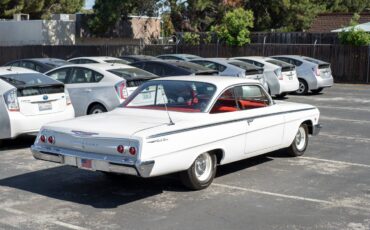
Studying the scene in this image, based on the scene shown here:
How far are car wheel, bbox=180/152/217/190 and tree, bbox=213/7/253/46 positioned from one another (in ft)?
81.1

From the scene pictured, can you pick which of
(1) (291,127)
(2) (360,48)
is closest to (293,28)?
(2) (360,48)

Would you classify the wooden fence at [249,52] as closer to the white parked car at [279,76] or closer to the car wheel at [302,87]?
the car wheel at [302,87]

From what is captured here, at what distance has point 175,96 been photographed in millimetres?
8516

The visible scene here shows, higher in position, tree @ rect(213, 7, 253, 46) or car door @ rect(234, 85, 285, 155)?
tree @ rect(213, 7, 253, 46)

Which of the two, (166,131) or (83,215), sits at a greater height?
(166,131)

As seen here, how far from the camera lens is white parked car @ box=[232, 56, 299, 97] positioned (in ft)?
66.3

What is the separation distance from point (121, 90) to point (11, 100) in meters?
2.80

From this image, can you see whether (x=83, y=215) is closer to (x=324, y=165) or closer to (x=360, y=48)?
(x=324, y=165)

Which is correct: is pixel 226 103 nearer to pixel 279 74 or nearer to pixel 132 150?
pixel 132 150

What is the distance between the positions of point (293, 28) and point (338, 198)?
3563 cm

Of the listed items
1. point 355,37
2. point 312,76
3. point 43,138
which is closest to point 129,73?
point 43,138

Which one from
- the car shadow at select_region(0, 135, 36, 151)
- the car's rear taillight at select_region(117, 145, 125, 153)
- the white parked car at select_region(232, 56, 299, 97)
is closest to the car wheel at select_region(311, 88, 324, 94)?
the white parked car at select_region(232, 56, 299, 97)

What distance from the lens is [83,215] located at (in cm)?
689

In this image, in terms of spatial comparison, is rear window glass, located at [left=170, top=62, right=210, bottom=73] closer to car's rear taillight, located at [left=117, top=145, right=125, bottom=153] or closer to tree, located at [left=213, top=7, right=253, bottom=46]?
car's rear taillight, located at [left=117, top=145, right=125, bottom=153]
